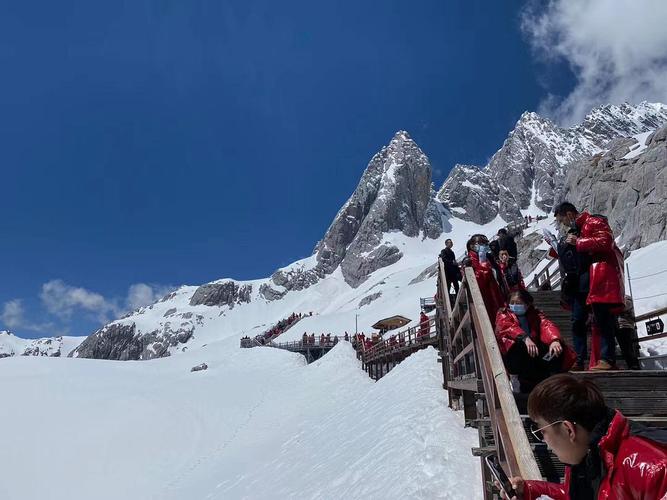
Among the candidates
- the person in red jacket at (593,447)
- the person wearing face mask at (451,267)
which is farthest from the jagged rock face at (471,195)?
the person in red jacket at (593,447)

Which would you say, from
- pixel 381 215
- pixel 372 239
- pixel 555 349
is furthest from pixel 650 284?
pixel 381 215

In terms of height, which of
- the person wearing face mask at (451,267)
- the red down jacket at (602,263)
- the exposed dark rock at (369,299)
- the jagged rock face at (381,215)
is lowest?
the red down jacket at (602,263)

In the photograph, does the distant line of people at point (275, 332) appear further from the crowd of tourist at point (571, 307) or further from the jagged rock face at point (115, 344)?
the jagged rock face at point (115, 344)

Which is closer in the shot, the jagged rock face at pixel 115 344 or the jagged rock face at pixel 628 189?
the jagged rock face at pixel 628 189

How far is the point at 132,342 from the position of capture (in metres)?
151

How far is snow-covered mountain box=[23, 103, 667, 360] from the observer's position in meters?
140

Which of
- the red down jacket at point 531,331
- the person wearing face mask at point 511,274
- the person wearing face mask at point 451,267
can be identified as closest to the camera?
the red down jacket at point 531,331

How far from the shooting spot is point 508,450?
2.34 m

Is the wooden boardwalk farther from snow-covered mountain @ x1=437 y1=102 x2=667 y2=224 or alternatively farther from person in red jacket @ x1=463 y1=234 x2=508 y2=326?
snow-covered mountain @ x1=437 y1=102 x2=667 y2=224

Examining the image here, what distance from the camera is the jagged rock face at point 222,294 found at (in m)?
168

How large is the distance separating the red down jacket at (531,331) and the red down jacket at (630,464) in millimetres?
2468

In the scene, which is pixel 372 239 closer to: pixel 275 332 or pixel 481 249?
pixel 275 332

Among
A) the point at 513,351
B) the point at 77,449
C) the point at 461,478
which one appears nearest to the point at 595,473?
the point at 513,351

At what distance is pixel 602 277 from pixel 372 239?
13963 centimetres
